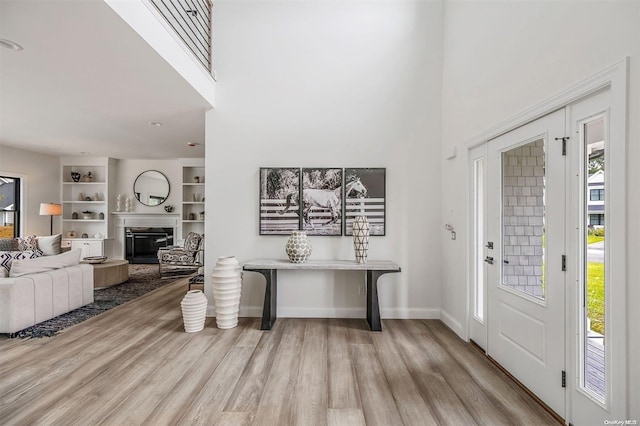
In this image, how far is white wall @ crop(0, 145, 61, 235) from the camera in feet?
21.8

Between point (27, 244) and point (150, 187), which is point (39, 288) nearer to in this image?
point (27, 244)

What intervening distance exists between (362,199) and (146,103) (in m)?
2.80

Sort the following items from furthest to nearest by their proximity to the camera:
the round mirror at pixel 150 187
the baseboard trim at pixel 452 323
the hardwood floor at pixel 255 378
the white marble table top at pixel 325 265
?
the round mirror at pixel 150 187
the white marble table top at pixel 325 265
the baseboard trim at pixel 452 323
the hardwood floor at pixel 255 378

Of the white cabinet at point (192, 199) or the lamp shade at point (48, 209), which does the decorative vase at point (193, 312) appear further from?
the lamp shade at point (48, 209)

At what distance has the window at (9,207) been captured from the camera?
6.71 m

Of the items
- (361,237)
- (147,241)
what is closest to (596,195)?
(361,237)

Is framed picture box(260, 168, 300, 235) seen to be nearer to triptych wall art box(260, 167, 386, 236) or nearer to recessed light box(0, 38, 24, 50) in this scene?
triptych wall art box(260, 167, 386, 236)

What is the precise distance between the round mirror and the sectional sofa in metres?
3.78

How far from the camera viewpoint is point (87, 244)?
768 centimetres

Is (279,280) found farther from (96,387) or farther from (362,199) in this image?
(96,387)

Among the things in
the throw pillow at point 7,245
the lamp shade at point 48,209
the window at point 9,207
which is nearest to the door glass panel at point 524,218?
the throw pillow at point 7,245

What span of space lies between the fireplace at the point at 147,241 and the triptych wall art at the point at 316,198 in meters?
4.94

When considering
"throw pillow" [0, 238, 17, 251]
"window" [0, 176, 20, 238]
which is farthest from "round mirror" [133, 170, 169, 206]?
"throw pillow" [0, 238, 17, 251]

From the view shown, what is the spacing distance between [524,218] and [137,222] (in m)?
8.18
